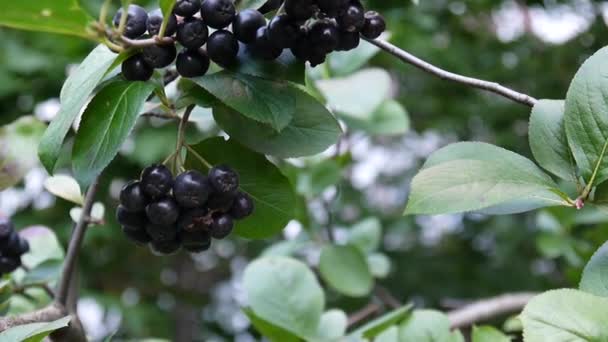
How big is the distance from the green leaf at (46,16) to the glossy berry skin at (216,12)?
0.34 ft

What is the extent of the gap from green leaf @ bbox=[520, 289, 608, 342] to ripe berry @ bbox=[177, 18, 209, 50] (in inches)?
12.5

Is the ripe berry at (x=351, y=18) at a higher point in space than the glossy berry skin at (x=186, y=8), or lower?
higher

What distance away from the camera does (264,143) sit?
2.17ft

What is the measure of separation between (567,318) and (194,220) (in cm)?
31

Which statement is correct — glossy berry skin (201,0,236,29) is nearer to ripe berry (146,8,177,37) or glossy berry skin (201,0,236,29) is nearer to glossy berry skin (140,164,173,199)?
ripe berry (146,8,177,37)

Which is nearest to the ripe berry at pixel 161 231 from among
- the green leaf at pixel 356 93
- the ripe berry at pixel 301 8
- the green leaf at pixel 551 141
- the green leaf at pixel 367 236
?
the ripe berry at pixel 301 8

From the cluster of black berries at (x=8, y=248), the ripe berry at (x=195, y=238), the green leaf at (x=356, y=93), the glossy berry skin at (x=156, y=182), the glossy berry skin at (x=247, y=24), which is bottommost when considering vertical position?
the cluster of black berries at (x=8, y=248)

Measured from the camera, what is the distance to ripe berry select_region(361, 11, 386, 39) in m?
0.62

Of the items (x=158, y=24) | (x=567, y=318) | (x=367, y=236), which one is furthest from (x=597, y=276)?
(x=367, y=236)

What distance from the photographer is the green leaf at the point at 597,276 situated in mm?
562

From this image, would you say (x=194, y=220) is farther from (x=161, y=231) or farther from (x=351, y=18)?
(x=351, y=18)

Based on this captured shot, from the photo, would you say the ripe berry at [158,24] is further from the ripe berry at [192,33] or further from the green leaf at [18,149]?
the green leaf at [18,149]

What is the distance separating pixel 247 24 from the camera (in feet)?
1.93

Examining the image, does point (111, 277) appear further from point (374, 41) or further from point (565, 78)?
point (374, 41)
